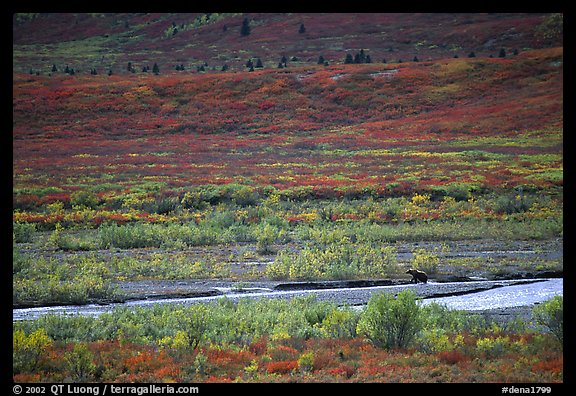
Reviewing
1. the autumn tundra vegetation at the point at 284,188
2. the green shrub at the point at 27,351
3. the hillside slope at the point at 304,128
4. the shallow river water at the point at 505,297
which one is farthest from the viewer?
the hillside slope at the point at 304,128

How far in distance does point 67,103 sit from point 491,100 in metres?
38.8

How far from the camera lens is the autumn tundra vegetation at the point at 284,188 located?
10.7m

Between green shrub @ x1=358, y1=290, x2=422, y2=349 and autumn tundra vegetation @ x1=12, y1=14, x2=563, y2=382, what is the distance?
0.03 meters

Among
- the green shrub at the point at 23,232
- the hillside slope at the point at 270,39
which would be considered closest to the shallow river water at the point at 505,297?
the green shrub at the point at 23,232

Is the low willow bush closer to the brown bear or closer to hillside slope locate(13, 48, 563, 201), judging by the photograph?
the brown bear

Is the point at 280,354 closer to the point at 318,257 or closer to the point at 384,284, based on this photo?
the point at 384,284

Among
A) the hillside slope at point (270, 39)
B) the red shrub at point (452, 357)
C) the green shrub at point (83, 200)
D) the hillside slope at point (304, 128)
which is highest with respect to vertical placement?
the hillside slope at point (270, 39)

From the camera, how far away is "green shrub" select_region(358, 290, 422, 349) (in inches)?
432

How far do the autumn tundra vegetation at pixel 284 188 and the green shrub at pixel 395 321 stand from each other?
0.03m

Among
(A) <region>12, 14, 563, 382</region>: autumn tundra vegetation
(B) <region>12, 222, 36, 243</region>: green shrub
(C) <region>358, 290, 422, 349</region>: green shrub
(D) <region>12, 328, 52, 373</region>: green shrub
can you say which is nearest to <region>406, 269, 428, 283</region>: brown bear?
(A) <region>12, 14, 563, 382</region>: autumn tundra vegetation

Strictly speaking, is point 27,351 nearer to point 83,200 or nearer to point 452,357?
point 452,357

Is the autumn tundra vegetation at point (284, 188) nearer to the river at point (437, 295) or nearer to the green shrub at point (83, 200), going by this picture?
the green shrub at point (83, 200)

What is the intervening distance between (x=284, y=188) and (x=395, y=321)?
2724 centimetres
